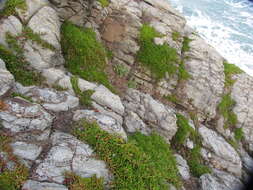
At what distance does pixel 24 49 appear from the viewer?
977 cm

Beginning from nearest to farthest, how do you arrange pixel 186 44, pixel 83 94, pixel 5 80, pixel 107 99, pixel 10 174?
pixel 10 174, pixel 5 80, pixel 83 94, pixel 107 99, pixel 186 44

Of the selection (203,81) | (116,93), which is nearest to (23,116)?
(116,93)

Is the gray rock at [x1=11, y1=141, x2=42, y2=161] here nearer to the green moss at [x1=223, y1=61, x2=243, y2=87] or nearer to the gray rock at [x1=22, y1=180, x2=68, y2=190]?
the gray rock at [x1=22, y1=180, x2=68, y2=190]

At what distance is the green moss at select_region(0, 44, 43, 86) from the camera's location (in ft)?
30.6

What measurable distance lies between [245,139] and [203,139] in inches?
123

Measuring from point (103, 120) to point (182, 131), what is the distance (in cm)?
521

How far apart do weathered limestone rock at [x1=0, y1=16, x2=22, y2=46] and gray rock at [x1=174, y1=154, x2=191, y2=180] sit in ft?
29.9

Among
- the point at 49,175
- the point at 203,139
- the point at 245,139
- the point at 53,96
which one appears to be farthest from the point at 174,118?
the point at 49,175

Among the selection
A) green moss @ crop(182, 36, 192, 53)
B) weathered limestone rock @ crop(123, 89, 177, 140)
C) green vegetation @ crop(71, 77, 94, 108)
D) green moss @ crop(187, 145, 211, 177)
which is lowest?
green moss @ crop(187, 145, 211, 177)

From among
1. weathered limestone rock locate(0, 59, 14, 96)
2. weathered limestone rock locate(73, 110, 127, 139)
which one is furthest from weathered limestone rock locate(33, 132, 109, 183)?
weathered limestone rock locate(0, 59, 14, 96)

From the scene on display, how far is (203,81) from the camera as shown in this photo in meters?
14.6

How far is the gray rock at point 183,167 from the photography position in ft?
35.9

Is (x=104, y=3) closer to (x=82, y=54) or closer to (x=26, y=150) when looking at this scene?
(x=82, y=54)

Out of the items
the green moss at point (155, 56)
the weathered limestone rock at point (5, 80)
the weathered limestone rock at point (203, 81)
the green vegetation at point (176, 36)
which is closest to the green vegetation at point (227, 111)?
the weathered limestone rock at point (203, 81)
